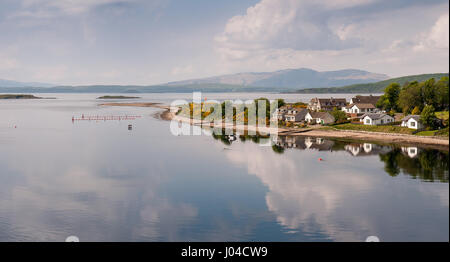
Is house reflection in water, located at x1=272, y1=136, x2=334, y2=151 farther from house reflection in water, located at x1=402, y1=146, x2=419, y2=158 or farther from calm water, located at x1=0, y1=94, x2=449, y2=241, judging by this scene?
house reflection in water, located at x1=402, y1=146, x2=419, y2=158

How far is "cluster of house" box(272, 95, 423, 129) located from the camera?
2931 inches

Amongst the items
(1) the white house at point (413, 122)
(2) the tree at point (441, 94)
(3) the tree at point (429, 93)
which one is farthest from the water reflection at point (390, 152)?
(3) the tree at point (429, 93)

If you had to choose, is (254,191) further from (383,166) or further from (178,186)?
(383,166)

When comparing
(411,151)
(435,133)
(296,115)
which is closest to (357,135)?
(435,133)

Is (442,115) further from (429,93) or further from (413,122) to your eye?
(429,93)

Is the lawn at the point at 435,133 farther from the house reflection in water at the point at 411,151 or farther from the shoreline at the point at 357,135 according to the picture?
the house reflection in water at the point at 411,151

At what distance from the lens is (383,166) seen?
4550 centimetres

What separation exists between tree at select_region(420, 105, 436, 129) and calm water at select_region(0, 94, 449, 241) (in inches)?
350

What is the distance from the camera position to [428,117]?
62.0 m

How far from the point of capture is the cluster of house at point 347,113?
74.4 m

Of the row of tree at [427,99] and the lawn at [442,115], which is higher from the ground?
the row of tree at [427,99]

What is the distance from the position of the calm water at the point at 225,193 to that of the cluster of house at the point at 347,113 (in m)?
14.9

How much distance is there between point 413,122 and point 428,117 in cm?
396

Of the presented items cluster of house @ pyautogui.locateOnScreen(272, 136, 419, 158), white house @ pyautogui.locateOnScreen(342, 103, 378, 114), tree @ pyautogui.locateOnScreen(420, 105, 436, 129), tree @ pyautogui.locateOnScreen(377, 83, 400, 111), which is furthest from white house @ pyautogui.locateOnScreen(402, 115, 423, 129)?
white house @ pyautogui.locateOnScreen(342, 103, 378, 114)
